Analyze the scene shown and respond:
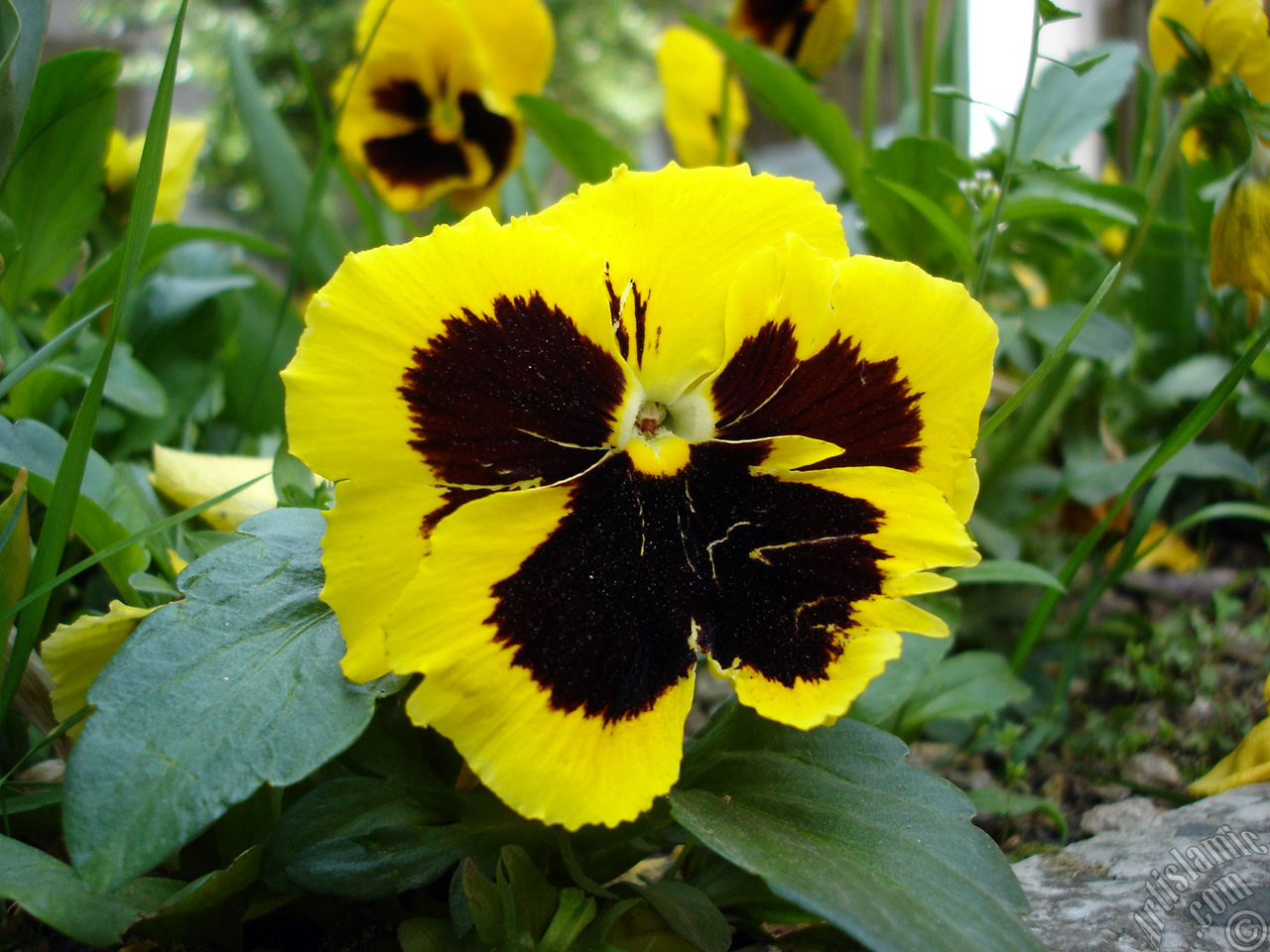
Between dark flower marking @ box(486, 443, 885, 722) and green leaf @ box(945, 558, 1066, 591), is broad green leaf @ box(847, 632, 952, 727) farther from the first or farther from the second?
dark flower marking @ box(486, 443, 885, 722)

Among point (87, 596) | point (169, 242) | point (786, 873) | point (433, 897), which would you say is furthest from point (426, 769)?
point (169, 242)

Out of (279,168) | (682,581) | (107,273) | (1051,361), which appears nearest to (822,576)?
(682,581)

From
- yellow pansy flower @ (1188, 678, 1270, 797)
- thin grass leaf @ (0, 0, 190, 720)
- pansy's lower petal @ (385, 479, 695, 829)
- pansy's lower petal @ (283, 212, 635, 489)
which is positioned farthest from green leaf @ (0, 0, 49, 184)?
yellow pansy flower @ (1188, 678, 1270, 797)

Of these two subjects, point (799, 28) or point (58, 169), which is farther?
point (799, 28)

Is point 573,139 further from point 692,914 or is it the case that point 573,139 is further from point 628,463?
point 692,914

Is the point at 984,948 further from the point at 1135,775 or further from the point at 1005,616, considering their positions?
the point at 1005,616
